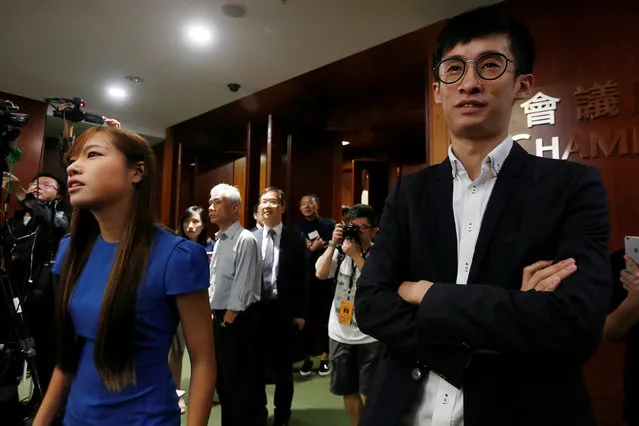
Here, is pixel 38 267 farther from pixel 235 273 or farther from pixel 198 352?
pixel 198 352

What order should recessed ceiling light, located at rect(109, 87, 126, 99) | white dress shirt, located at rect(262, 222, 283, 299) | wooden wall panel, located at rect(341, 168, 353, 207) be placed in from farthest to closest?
wooden wall panel, located at rect(341, 168, 353, 207) < recessed ceiling light, located at rect(109, 87, 126, 99) < white dress shirt, located at rect(262, 222, 283, 299)

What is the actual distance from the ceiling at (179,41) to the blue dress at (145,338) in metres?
2.17

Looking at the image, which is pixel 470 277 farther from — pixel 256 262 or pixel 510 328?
pixel 256 262

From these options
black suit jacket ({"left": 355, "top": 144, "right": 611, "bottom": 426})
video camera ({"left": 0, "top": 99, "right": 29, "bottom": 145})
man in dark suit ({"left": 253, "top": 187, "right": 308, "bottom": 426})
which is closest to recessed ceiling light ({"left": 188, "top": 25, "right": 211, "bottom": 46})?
man in dark suit ({"left": 253, "top": 187, "right": 308, "bottom": 426})

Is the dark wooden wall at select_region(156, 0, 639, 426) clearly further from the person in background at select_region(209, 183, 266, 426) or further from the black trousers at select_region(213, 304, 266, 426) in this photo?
the black trousers at select_region(213, 304, 266, 426)

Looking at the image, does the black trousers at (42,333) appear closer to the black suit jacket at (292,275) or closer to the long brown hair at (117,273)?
the black suit jacket at (292,275)

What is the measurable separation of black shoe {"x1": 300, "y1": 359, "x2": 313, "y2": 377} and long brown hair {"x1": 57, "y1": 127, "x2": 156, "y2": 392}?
3.15 metres

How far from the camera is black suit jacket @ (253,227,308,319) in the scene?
9.86 feet

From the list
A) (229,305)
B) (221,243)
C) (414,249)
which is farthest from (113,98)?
(414,249)

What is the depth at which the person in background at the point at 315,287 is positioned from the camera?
4207mm

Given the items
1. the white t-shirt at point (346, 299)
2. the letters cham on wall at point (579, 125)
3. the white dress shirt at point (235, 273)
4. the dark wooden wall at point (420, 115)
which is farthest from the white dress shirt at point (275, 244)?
the letters cham on wall at point (579, 125)

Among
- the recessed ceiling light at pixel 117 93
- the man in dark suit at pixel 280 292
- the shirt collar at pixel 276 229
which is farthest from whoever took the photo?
the recessed ceiling light at pixel 117 93

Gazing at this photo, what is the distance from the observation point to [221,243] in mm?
2613

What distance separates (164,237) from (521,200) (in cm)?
88
